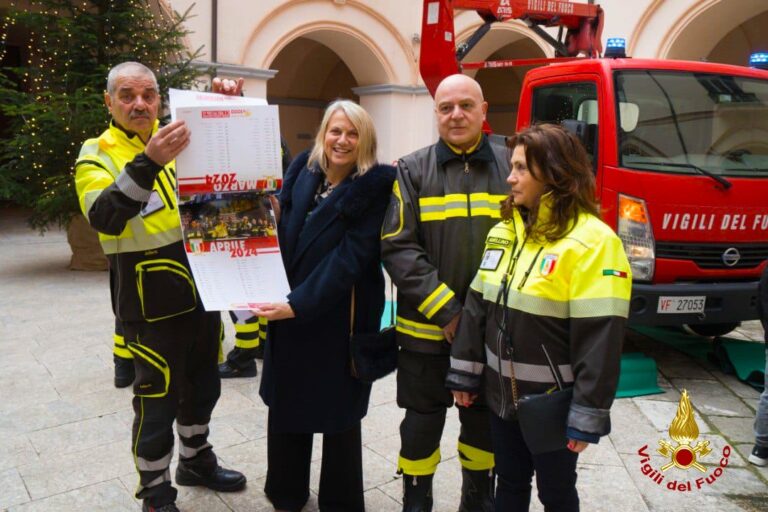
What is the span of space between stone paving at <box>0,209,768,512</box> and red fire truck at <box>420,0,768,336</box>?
70 cm

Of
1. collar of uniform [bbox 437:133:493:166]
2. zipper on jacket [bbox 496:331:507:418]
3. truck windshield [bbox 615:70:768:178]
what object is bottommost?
zipper on jacket [bbox 496:331:507:418]

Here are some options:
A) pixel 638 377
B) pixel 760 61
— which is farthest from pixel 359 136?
pixel 760 61

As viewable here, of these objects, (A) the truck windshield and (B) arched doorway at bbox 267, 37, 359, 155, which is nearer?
(A) the truck windshield

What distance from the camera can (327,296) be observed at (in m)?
2.57

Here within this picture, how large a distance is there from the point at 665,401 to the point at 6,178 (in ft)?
24.5

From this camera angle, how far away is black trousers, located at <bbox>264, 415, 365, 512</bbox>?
111 inches

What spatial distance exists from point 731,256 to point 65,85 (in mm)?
7596

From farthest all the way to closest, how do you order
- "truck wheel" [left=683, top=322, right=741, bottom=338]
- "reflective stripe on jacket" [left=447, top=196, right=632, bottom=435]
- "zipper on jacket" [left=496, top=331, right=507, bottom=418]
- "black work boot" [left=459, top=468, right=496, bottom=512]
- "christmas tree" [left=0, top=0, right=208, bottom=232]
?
"christmas tree" [left=0, top=0, right=208, bottom=232], "truck wheel" [left=683, top=322, right=741, bottom=338], "black work boot" [left=459, top=468, right=496, bottom=512], "zipper on jacket" [left=496, top=331, right=507, bottom=418], "reflective stripe on jacket" [left=447, top=196, right=632, bottom=435]

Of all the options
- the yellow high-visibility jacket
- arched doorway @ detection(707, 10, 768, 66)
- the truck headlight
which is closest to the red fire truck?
the truck headlight

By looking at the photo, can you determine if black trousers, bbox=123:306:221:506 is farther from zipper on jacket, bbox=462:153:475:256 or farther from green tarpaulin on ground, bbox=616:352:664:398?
green tarpaulin on ground, bbox=616:352:664:398

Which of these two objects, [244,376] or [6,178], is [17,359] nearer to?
[244,376]

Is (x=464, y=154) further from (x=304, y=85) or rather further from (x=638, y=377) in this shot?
(x=304, y=85)

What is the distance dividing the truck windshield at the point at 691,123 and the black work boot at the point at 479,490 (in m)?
2.79

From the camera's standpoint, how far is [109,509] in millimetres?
3062
